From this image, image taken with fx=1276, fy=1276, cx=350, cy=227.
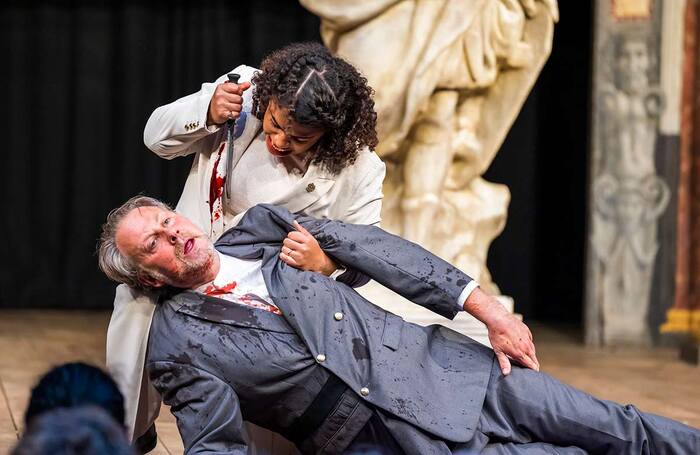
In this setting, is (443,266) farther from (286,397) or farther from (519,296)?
(519,296)

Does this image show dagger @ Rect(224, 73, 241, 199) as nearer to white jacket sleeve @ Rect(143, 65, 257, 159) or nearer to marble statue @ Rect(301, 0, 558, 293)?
white jacket sleeve @ Rect(143, 65, 257, 159)

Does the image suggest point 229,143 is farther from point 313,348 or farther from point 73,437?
point 73,437

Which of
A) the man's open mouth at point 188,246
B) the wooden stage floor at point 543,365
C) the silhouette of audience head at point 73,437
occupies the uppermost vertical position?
the silhouette of audience head at point 73,437

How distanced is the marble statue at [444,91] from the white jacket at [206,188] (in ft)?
6.46

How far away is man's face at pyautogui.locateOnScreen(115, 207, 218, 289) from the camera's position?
2.83 m

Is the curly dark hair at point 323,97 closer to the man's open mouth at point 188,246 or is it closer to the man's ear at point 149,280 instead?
the man's open mouth at point 188,246

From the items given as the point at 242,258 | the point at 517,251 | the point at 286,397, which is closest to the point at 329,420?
the point at 286,397

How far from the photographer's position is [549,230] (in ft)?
26.8

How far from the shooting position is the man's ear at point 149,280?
287 centimetres

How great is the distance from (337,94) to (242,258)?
1.46 ft

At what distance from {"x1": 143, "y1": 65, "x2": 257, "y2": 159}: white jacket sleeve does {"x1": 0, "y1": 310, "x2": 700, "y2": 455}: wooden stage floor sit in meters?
0.93

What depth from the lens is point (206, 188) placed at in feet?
10.8

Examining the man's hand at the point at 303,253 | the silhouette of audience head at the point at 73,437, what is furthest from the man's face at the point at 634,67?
the silhouette of audience head at the point at 73,437

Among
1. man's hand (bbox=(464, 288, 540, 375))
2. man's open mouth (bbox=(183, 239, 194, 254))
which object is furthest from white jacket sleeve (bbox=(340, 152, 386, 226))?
man's open mouth (bbox=(183, 239, 194, 254))
